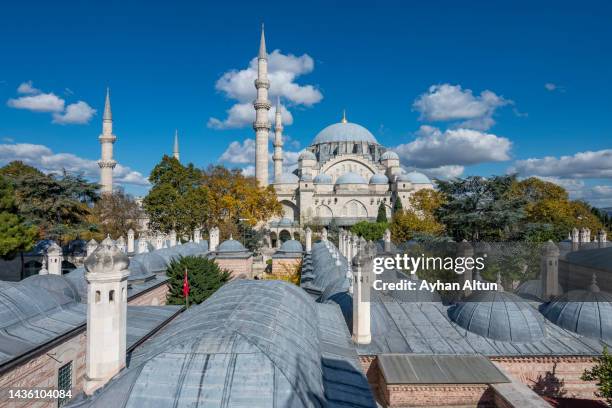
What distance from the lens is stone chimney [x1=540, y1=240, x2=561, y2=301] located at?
11789 millimetres

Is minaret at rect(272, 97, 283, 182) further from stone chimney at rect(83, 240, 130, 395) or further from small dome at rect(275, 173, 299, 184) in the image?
stone chimney at rect(83, 240, 130, 395)

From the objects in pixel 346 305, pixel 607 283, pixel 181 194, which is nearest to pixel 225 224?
pixel 181 194

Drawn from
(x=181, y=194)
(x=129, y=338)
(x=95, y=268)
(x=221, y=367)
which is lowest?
(x=129, y=338)

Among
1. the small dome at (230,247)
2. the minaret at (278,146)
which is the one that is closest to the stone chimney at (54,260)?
the small dome at (230,247)

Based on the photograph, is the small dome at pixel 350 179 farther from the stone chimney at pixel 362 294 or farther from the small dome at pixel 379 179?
the stone chimney at pixel 362 294

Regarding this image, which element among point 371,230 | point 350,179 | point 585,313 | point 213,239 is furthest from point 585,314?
point 350,179

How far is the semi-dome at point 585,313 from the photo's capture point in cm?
917

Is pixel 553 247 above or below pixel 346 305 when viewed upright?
above

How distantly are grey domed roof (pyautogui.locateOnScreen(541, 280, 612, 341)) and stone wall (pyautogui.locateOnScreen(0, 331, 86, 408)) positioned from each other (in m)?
10.9

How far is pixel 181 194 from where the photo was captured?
25438 millimetres

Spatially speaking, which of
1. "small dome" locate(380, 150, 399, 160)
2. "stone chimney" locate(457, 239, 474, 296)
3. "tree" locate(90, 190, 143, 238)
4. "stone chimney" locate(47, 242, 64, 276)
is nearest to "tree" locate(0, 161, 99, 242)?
"tree" locate(90, 190, 143, 238)

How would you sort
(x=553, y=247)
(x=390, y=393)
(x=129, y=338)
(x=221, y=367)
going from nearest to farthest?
1. (x=221, y=367)
2. (x=390, y=393)
3. (x=129, y=338)
4. (x=553, y=247)

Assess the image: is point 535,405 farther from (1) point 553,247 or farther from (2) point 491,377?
Result: (1) point 553,247

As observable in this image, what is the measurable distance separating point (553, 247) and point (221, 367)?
11512 millimetres
